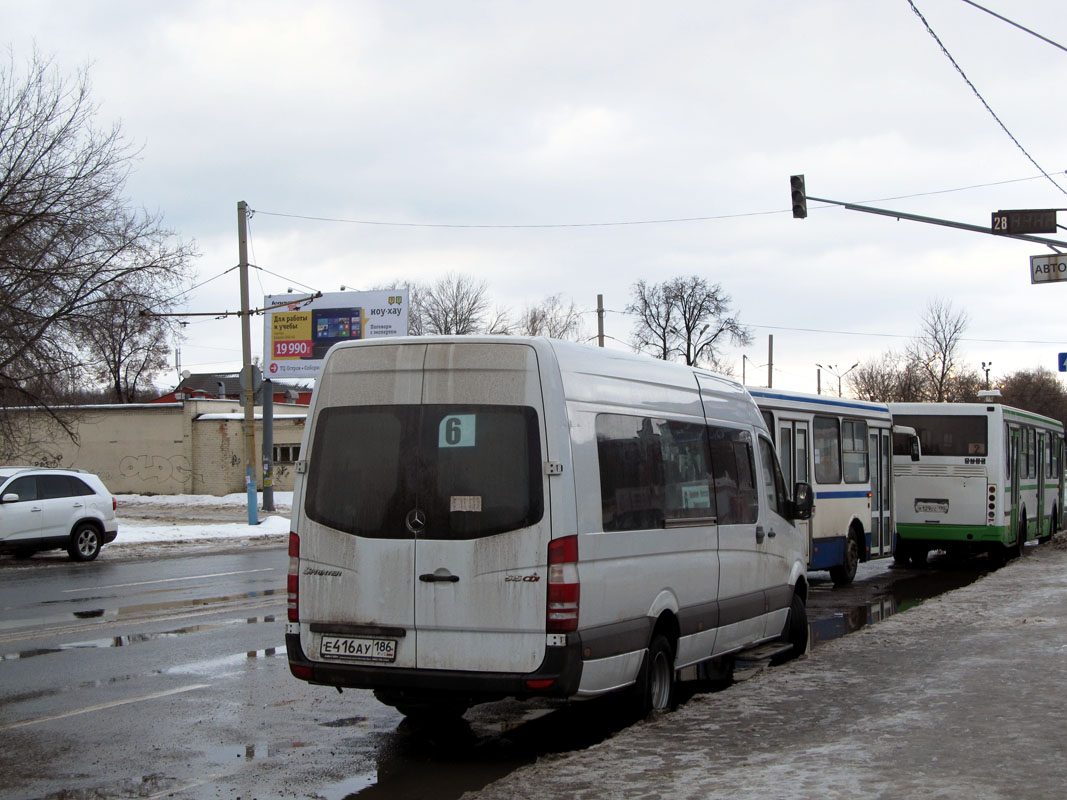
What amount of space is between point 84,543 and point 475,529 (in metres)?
18.1

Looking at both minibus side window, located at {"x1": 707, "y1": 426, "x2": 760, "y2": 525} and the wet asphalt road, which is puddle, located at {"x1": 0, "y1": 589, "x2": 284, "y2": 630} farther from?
minibus side window, located at {"x1": 707, "y1": 426, "x2": 760, "y2": 525}

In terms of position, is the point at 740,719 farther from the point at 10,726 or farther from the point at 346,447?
the point at 10,726

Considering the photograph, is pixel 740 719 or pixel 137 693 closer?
pixel 740 719

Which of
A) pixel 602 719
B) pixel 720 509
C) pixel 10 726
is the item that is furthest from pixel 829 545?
pixel 10 726

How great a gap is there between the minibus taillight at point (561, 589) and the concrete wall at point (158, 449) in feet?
145

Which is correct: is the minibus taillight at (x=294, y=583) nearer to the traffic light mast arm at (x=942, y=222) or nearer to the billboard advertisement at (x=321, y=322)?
the traffic light mast arm at (x=942, y=222)

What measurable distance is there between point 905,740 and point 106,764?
4589mm

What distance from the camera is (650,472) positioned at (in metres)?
7.91

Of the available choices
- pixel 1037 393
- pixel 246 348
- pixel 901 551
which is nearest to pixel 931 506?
pixel 901 551

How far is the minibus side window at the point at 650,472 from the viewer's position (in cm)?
733

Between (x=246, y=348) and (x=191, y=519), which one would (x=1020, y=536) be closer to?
(x=246, y=348)

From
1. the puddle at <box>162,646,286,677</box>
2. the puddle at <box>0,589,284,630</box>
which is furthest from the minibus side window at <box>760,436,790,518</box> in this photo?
the puddle at <box>0,589,284,630</box>

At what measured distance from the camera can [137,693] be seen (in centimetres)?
895

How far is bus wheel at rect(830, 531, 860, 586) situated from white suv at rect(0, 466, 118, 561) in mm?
14020
